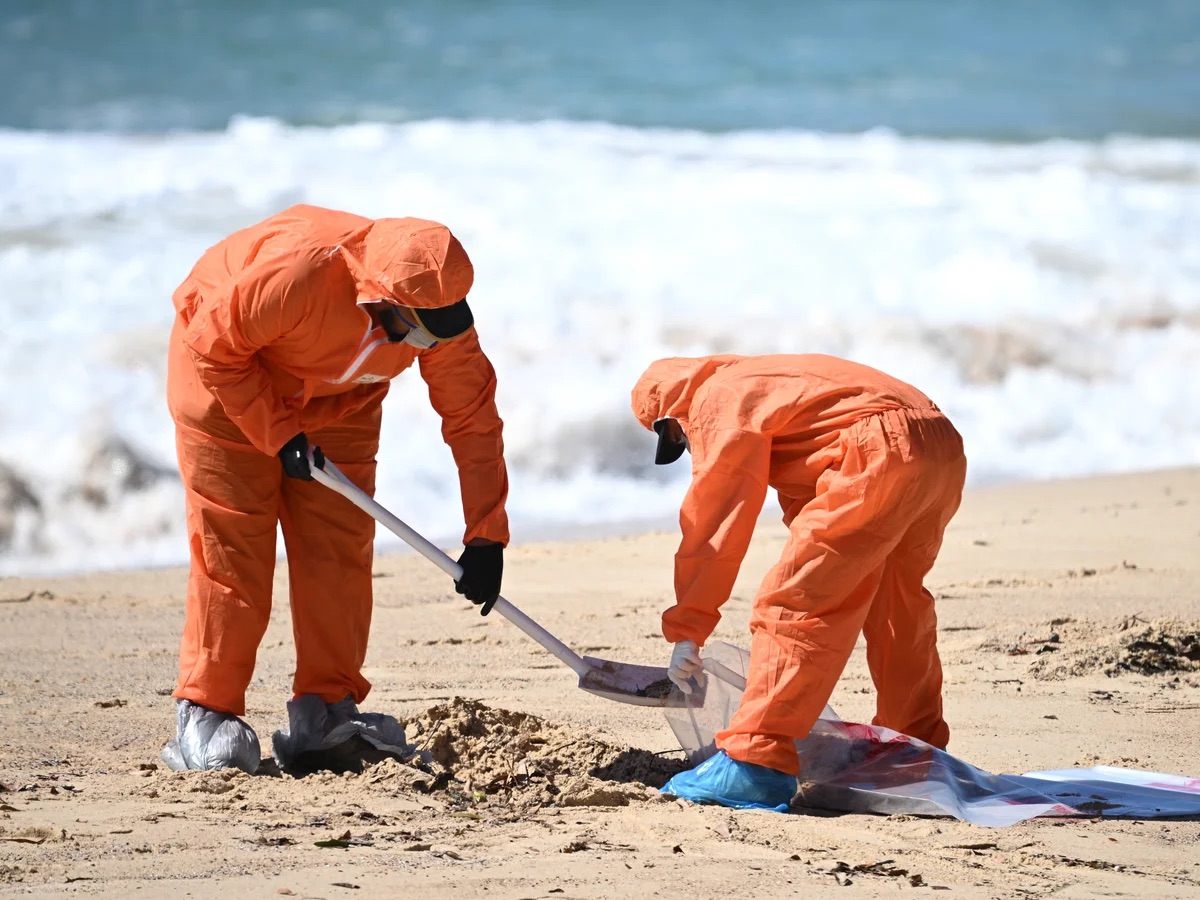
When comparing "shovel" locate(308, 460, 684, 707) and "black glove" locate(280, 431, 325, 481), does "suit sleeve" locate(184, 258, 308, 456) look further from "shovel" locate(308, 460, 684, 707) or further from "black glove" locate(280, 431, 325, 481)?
"shovel" locate(308, 460, 684, 707)

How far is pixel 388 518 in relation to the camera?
3820mm

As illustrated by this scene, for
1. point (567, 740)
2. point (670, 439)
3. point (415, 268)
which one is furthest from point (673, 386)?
point (567, 740)

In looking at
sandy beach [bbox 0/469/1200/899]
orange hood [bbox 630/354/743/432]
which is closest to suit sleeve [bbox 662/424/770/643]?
orange hood [bbox 630/354/743/432]

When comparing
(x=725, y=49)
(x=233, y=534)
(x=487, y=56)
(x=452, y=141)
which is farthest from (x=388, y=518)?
(x=725, y=49)

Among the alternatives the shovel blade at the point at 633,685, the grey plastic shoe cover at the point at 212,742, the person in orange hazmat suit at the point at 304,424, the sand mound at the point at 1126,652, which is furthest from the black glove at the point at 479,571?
the sand mound at the point at 1126,652

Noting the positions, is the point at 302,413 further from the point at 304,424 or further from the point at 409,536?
the point at 409,536

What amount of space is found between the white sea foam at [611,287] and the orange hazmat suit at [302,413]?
Answer: 9.87 feet

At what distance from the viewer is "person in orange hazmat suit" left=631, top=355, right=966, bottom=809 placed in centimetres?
351

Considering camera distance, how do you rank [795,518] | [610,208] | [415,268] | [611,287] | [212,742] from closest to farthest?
[415,268], [795,518], [212,742], [611,287], [610,208]

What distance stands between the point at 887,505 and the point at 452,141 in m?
12.4

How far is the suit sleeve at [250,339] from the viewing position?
358cm

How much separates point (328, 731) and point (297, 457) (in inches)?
29.9

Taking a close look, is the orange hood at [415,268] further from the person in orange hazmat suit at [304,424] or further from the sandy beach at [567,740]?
the sandy beach at [567,740]

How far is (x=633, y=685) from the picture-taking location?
395cm
